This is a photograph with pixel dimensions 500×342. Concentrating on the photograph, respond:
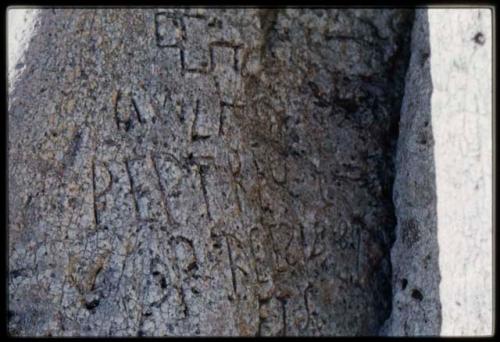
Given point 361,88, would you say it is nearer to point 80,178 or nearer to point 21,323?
point 80,178

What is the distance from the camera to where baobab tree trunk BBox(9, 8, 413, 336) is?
9.96ft

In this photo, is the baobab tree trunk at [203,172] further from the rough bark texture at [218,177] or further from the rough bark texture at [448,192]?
the rough bark texture at [448,192]

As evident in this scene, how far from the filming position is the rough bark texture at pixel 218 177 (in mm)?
3039

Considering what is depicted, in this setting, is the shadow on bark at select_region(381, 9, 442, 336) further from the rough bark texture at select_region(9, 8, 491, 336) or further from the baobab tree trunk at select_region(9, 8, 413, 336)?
the baobab tree trunk at select_region(9, 8, 413, 336)

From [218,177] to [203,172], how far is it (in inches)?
1.6

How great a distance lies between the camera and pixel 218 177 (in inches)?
124

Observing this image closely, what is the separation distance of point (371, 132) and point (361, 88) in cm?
12

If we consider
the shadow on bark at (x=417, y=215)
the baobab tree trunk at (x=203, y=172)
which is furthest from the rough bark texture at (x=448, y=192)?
the baobab tree trunk at (x=203, y=172)

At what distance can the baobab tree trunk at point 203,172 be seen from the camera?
9.96 ft

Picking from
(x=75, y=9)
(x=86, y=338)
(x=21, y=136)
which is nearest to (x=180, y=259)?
(x=86, y=338)

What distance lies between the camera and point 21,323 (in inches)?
120

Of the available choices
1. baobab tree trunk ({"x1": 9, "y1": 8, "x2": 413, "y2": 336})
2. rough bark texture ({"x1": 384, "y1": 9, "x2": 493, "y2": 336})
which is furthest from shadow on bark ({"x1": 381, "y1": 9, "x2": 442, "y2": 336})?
baobab tree trunk ({"x1": 9, "y1": 8, "x2": 413, "y2": 336})

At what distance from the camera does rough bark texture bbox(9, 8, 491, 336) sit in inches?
120

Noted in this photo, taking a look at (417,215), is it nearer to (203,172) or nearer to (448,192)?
(448,192)
